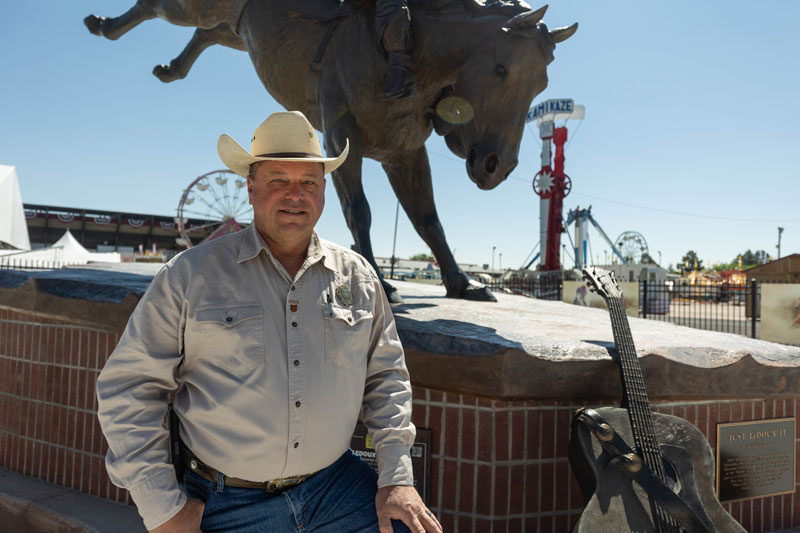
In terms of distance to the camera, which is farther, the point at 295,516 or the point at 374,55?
the point at 374,55

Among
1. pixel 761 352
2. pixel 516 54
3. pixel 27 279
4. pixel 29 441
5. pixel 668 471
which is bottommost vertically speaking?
pixel 29 441

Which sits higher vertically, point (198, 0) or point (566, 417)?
point (198, 0)

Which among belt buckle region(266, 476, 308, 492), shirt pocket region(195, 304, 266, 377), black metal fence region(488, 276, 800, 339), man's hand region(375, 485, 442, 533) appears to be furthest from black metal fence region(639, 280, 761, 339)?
shirt pocket region(195, 304, 266, 377)

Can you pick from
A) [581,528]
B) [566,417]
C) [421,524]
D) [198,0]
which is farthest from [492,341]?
[198,0]

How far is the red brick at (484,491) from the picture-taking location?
225 centimetres

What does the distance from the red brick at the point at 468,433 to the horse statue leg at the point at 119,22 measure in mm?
4359

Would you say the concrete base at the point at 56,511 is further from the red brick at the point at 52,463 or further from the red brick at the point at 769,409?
the red brick at the point at 769,409

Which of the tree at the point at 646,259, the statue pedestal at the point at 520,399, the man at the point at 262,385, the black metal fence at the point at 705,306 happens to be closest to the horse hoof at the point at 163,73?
the statue pedestal at the point at 520,399

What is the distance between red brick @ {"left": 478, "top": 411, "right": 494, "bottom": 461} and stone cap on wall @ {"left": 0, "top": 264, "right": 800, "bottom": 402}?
132 mm

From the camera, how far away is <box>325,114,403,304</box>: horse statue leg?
324 centimetres

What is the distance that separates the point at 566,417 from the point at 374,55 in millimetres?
2329

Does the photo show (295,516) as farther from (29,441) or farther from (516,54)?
(29,441)

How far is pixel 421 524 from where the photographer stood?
1.44 m

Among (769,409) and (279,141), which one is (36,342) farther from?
(769,409)
